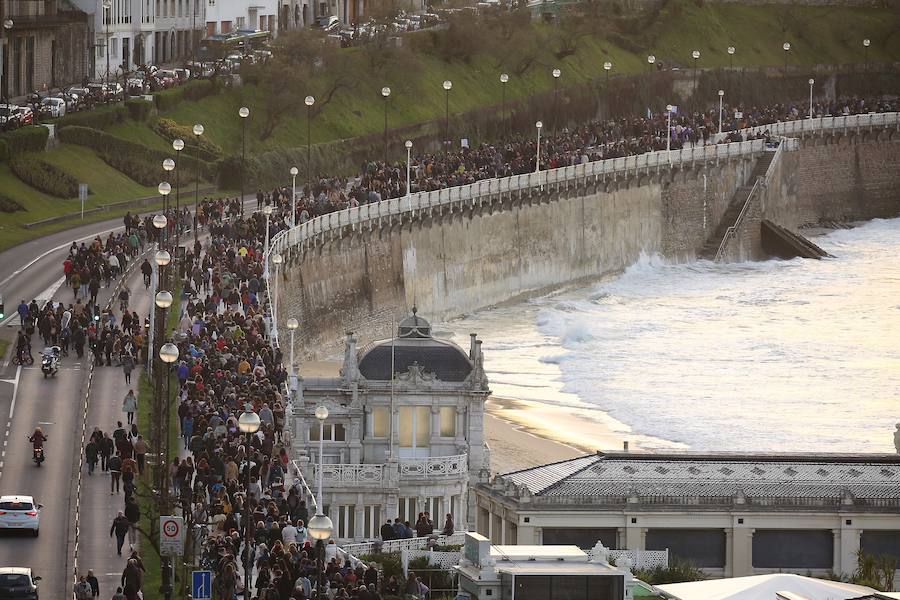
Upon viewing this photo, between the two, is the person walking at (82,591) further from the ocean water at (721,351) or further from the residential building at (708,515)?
the ocean water at (721,351)

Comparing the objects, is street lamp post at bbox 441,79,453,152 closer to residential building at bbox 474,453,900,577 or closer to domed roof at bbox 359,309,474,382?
domed roof at bbox 359,309,474,382

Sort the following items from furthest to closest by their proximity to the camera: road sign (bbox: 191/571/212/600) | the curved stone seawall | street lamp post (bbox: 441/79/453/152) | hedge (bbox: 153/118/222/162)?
street lamp post (bbox: 441/79/453/152)
hedge (bbox: 153/118/222/162)
the curved stone seawall
road sign (bbox: 191/571/212/600)

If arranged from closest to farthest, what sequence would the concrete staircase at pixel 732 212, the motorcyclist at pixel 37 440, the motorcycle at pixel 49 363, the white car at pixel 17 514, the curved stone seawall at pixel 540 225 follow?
the white car at pixel 17 514
the motorcyclist at pixel 37 440
the motorcycle at pixel 49 363
the curved stone seawall at pixel 540 225
the concrete staircase at pixel 732 212

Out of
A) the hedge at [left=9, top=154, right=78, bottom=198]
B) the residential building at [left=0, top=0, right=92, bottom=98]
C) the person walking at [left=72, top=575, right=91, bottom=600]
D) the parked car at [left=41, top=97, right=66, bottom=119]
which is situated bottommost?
the person walking at [left=72, top=575, right=91, bottom=600]

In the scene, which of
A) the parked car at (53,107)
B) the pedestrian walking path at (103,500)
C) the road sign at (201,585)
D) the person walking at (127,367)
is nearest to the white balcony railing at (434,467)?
the pedestrian walking path at (103,500)

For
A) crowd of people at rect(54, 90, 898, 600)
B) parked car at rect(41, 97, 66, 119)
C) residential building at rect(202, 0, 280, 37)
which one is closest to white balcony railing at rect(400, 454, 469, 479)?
crowd of people at rect(54, 90, 898, 600)

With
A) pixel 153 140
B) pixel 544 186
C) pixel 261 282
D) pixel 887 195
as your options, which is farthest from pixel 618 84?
pixel 261 282

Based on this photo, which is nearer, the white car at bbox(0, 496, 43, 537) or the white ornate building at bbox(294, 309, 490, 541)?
the white car at bbox(0, 496, 43, 537)
